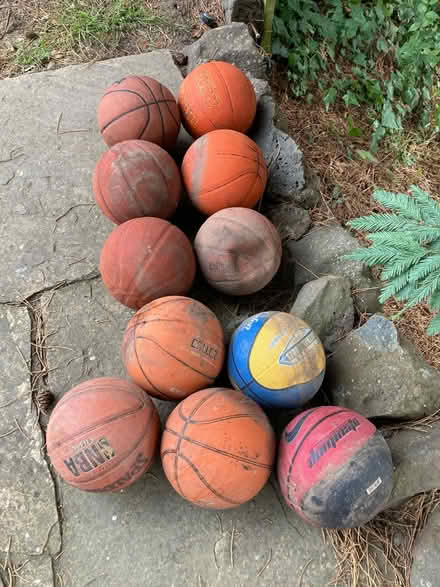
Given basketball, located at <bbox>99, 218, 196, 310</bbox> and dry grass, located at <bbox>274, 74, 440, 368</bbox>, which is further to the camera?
dry grass, located at <bbox>274, 74, 440, 368</bbox>

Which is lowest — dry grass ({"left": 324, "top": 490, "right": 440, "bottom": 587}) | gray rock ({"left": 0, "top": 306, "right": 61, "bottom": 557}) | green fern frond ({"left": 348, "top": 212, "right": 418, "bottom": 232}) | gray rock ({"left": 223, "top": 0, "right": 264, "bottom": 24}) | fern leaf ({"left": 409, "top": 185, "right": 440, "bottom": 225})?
dry grass ({"left": 324, "top": 490, "right": 440, "bottom": 587})

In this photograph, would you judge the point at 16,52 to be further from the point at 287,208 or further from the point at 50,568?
the point at 50,568

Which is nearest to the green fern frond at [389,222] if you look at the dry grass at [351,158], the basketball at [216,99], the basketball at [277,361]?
the basketball at [277,361]

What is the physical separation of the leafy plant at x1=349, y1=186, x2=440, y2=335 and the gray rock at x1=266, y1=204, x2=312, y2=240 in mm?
793

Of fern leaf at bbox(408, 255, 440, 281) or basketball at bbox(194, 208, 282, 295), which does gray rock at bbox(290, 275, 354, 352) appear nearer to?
basketball at bbox(194, 208, 282, 295)

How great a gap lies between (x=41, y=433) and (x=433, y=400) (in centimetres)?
221

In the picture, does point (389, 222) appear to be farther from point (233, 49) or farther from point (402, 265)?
point (233, 49)

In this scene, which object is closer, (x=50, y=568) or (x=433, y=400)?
(x=50, y=568)

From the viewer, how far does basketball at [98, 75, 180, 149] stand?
341cm

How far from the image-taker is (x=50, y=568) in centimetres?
240

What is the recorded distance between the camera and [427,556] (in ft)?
7.88

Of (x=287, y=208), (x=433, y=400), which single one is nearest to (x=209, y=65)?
(x=287, y=208)

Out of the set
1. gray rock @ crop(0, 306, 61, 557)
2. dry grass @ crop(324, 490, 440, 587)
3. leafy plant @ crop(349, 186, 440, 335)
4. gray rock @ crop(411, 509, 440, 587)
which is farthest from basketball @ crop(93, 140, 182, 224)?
gray rock @ crop(411, 509, 440, 587)

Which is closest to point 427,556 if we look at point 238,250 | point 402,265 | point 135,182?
point 402,265
